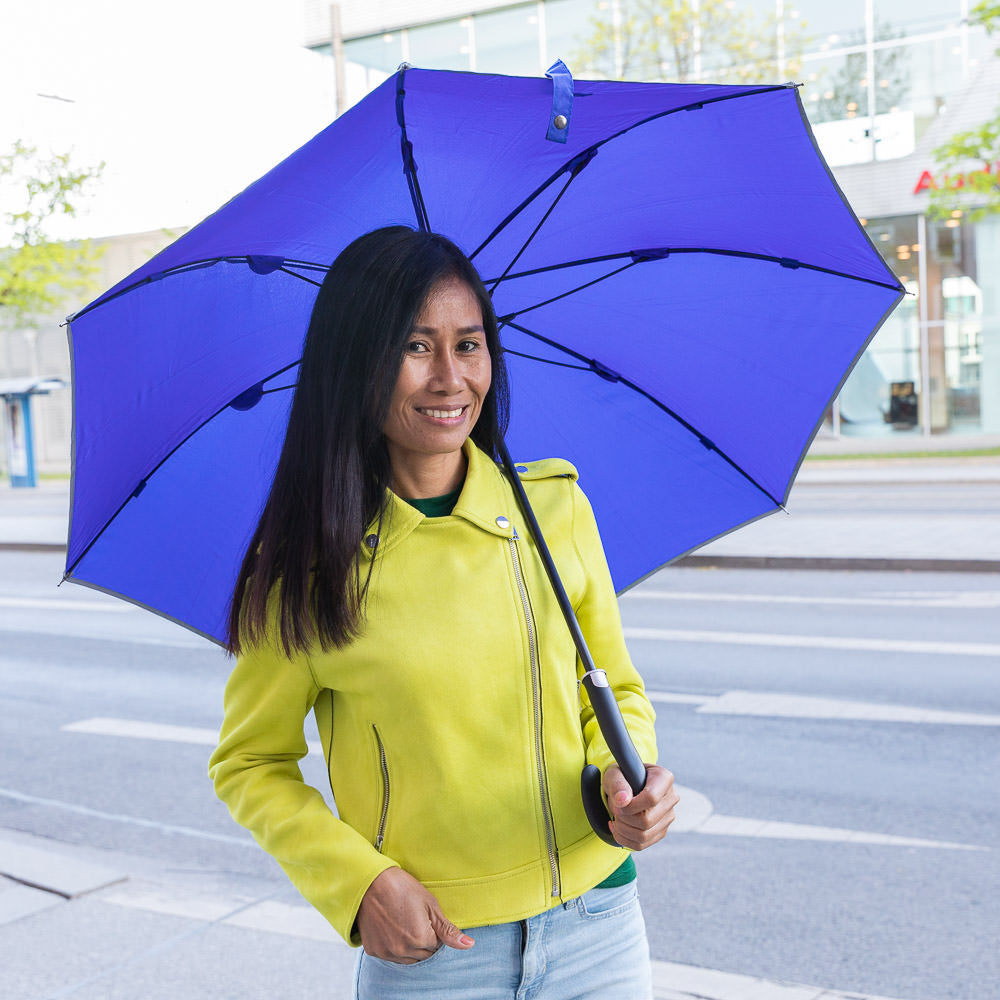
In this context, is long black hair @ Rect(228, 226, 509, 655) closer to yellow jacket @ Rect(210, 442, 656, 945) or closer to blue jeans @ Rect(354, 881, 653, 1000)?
yellow jacket @ Rect(210, 442, 656, 945)

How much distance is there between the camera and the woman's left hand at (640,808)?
1.57 m

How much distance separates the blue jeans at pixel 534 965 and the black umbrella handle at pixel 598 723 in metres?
0.16

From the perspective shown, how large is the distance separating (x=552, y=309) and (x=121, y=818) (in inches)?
176

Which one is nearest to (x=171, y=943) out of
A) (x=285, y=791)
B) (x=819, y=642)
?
(x=285, y=791)

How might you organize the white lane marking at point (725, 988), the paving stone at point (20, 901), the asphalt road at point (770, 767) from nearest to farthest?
the white lane marking at point (725, 988)
the asphalt road at point (770, 767)
the paving stone at point (20, 901)

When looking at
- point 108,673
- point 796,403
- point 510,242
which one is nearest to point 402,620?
point 510,242

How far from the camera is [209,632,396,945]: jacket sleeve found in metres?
1.64

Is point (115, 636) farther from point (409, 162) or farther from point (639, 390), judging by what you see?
point (409, 162)

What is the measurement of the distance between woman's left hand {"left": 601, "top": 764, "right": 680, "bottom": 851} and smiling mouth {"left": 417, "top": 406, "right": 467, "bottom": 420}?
0.56 m

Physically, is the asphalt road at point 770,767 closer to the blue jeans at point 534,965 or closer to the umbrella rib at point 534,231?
the blue jeans at point 534,965

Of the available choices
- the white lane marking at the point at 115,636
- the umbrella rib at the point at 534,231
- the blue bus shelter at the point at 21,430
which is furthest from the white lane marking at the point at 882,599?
the blue bus shelter at the point at 21,430

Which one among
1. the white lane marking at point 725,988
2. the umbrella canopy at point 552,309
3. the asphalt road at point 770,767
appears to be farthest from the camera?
the asphalt road at point 770,767

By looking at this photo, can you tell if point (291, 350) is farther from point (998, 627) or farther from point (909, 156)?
point (909, 156)

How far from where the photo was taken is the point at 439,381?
5.78 feet
